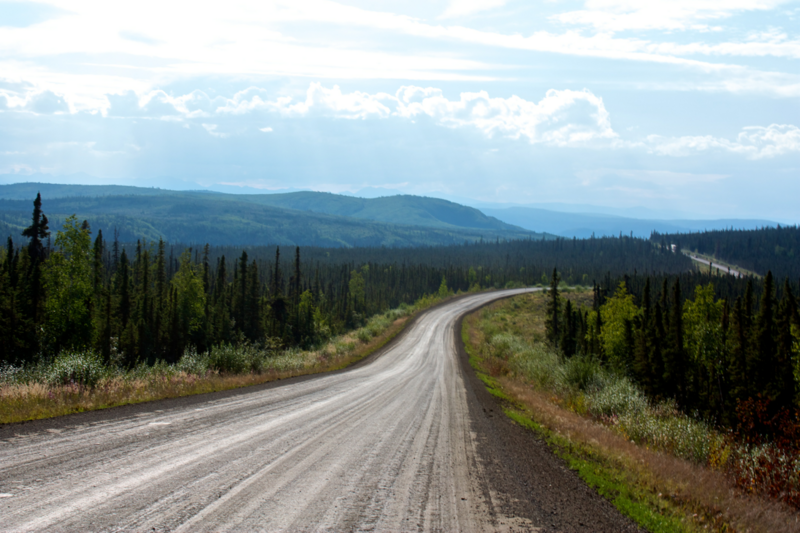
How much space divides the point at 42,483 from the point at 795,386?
26652 mm

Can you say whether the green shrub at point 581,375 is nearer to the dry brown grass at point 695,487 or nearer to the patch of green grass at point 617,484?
the patch of green grass at point 617,484

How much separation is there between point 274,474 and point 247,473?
429 millimetres

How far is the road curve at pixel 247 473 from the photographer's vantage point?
18.6ft

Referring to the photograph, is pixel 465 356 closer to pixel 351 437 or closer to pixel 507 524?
pixel 351 437

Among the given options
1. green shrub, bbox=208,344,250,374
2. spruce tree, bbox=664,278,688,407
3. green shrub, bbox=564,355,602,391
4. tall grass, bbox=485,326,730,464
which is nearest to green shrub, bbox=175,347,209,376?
green shrub, bbox=208,344,250,374

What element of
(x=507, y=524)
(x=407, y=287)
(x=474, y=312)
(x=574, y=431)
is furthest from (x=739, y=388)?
(x=407, y=287)

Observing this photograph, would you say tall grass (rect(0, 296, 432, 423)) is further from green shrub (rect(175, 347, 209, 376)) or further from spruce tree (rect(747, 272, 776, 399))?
spruce tree (rect(747, 272, 776, 399))

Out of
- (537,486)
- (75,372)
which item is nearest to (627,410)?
(537,486)

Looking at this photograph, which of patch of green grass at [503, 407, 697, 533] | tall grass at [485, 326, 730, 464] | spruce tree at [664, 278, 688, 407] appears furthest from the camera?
spruce tree at [664, 278, 688, 407]

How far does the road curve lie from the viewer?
568 centimetres

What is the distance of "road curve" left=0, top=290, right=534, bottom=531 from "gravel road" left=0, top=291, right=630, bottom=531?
0.08ft

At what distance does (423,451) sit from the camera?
9734mm

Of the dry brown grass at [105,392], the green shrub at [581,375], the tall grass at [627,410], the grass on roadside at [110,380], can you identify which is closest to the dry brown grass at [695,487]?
the tall grass at [627,410]

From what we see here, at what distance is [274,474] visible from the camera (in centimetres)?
746
